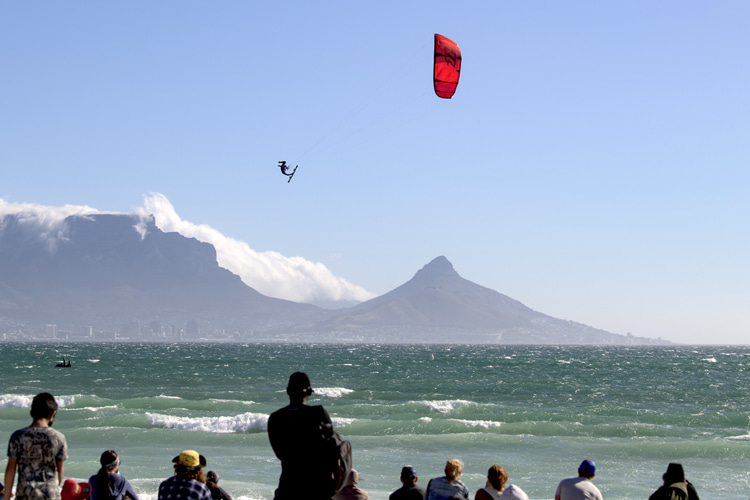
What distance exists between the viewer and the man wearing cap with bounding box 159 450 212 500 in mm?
5719

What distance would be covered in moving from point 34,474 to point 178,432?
65.7 ft

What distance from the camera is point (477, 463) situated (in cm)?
2053

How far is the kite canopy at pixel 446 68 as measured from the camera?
79.1ft

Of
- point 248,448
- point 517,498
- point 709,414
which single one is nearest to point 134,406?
point 248,448

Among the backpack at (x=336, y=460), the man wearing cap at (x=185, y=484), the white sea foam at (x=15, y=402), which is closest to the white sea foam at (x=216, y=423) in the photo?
the white sea foam at (x=15, y=402)

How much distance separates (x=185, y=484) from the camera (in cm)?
575

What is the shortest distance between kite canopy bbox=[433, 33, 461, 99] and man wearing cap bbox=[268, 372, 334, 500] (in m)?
20.1

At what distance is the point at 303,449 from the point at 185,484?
1.31 m

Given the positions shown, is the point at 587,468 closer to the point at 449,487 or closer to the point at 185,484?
the point at 449,487

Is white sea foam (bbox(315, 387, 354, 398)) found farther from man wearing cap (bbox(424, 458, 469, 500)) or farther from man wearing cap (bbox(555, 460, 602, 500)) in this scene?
man wearing cap (bbox(424, 458, 469, 500))

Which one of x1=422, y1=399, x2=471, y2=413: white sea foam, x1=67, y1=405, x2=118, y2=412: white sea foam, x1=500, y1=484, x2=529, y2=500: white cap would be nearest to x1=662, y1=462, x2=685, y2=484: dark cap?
x1=500, y1=484, x2=529, y2=500: white cap

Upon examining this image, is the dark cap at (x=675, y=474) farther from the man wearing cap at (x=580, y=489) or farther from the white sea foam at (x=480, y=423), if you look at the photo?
the white sea foam at (x=480, y=423)

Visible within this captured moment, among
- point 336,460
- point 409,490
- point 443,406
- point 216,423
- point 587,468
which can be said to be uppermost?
point 336,460

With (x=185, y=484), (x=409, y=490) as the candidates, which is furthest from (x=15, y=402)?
(x=185, y=484)
